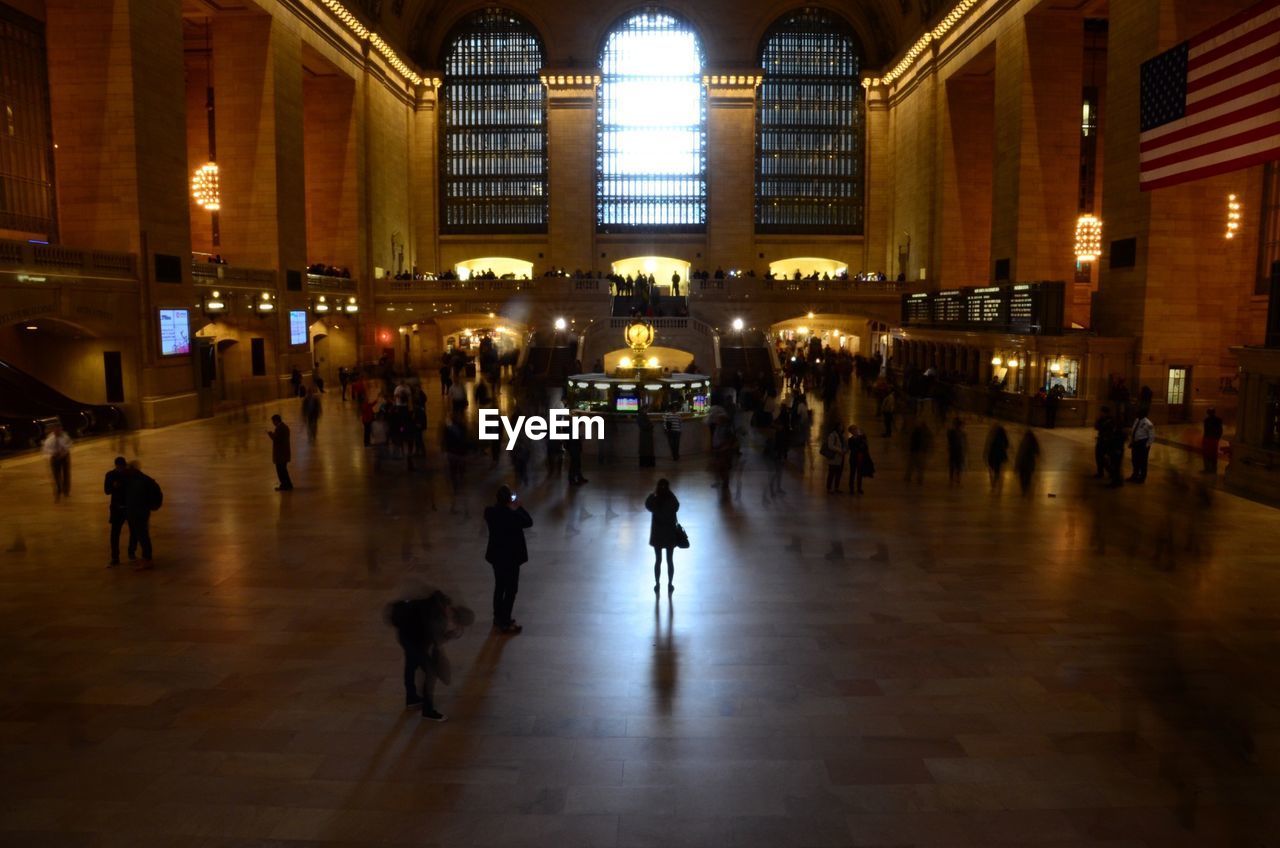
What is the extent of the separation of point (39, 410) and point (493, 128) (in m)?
32.0

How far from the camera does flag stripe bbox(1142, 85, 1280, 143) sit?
16.8 m

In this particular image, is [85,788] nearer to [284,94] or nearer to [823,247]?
[284,94]

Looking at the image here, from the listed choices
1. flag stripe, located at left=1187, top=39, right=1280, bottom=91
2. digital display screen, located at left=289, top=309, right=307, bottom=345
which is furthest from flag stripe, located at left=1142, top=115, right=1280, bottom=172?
digital display screen, located at left=289, top=309, right=307, bottom=345

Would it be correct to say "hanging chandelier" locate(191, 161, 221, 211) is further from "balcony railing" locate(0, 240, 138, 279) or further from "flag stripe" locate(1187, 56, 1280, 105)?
"flag stripe" locate(1187, 56, 1280, 105)

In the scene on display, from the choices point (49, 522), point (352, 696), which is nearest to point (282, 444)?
point (49, 522)

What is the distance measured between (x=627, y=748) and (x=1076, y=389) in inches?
828

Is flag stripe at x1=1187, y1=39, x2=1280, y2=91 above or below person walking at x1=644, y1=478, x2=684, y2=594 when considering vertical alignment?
above

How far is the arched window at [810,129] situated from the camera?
47.4 meters

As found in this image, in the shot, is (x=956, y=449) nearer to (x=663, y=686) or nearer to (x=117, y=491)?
(x=663, y=686)

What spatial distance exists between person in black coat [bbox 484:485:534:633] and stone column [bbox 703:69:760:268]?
4090 centimetres

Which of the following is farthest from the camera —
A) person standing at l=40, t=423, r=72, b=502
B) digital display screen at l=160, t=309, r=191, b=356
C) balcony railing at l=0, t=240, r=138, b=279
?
digital display screen at l=160, t=309, r=191, b=356

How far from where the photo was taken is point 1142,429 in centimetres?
1589

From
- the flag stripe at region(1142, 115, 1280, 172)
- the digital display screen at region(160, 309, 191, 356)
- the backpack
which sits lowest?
the backpack

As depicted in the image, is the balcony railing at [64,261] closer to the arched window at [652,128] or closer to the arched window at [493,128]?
the arched window at [493,128]
